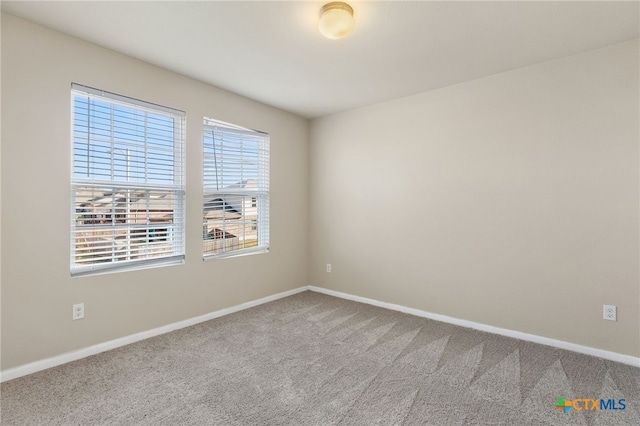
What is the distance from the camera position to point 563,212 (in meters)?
2.62

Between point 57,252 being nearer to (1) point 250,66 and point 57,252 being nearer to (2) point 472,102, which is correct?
(1) point 250,66

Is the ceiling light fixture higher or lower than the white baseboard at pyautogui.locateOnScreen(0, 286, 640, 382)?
higher

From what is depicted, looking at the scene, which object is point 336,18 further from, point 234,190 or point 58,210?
point 58,210

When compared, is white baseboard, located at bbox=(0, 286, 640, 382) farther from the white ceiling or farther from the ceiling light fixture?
the ceiling light fixture

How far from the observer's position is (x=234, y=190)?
141 inches

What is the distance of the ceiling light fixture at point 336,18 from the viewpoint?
193 centimetres

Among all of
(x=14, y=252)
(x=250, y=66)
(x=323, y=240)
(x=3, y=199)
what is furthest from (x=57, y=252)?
(x=323, y=240)

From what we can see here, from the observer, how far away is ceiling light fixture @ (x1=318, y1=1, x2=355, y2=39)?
1.93 m

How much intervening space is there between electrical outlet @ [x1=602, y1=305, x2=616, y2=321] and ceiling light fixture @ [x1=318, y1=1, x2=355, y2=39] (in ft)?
9.29

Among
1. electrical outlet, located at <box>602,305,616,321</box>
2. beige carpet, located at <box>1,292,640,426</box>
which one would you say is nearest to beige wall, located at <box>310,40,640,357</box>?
electrical outlet, located at <box>602,305,616,321</box>

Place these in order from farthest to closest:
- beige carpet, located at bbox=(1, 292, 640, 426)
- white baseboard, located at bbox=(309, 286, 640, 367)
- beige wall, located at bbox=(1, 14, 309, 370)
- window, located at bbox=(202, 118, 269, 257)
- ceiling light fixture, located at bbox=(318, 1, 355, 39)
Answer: window, located at bbox=(202, 118, 269, 257) → white baseboard, located at bbox=(309, 286, 640, 367) → beige wall, located at bbox=(1, 14, 309, 370) → ceiling light fixture, located at bbox=(318, 1, 355, 39) → beige carpet, located at bbox=(1, 292, 640, 426)

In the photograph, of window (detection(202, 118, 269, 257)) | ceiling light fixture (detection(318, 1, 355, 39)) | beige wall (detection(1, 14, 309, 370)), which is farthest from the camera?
window (detection(202, 118, 269, 257))

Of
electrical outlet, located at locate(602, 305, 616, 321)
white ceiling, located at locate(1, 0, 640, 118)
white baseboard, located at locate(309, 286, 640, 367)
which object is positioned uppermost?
white ceiling, located at locate(1, 0, 640, 118)

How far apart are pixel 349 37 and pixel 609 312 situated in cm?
289
